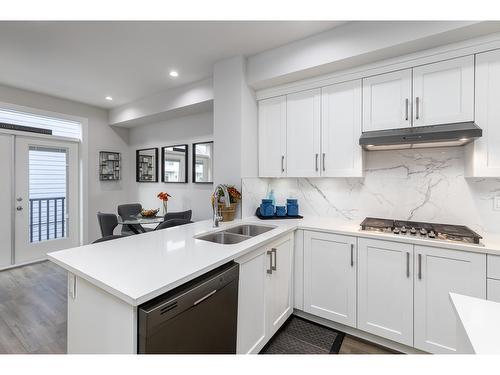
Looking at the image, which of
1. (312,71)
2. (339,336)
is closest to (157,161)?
(312,71)

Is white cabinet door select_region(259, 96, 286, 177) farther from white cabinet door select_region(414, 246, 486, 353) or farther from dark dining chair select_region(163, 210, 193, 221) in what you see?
white cabinet door select_region(414, 246, 486, 353)

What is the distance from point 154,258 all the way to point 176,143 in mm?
3129

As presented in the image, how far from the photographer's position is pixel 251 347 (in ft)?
5.30

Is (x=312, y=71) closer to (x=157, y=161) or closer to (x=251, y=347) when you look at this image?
(x=251, y=347)

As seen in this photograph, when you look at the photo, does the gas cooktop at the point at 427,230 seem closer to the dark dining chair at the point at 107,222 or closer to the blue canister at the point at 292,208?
the blue canister at the point at 292,208

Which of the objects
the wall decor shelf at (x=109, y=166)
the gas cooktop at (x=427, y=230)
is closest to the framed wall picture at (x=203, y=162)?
the wall decor shelf at (x=109, y=166)

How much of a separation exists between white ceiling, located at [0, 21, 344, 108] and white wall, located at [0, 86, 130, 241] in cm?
42

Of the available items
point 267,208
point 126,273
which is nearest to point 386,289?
point 267,208

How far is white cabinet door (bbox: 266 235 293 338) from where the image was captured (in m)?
1.85

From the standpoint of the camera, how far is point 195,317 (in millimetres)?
1146

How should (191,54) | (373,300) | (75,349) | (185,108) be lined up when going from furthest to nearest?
(185,108)
(191,54)
(373,300)
(75,349)

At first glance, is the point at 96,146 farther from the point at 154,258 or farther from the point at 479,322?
the point at 479,322

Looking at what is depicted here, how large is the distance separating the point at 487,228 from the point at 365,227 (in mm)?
990

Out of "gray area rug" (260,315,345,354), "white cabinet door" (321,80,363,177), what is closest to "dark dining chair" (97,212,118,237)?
"gray area rug" (260,315,345,354)
